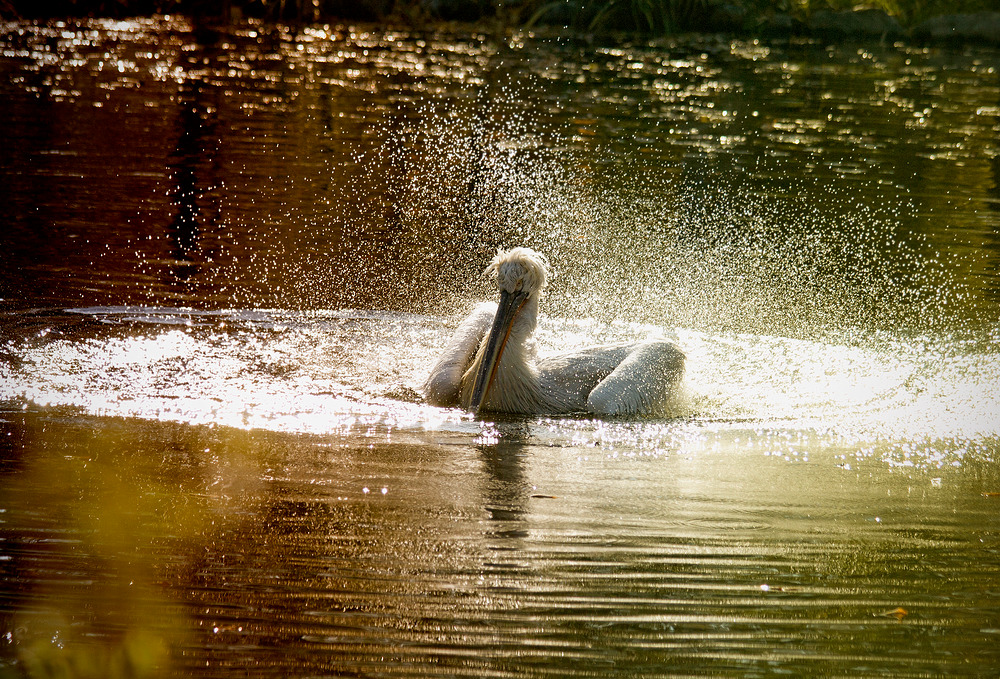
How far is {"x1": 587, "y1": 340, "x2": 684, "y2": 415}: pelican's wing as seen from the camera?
16.5 ft

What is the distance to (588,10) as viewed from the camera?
72.8 ft

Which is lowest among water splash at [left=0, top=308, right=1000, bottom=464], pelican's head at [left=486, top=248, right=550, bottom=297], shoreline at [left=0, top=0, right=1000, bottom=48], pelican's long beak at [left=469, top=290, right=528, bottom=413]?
water splash at [left=0, top=308, right=1000, bottom=464]

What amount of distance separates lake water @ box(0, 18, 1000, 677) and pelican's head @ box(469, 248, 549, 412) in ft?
0.79

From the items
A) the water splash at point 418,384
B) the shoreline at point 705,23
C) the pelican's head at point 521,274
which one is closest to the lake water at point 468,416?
the water splash at point 418,384

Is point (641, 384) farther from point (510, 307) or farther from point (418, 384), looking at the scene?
point (418, 384)

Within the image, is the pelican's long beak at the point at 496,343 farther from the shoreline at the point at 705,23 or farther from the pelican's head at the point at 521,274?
the shoreline at the point at 705,23

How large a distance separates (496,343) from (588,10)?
60.3 ft

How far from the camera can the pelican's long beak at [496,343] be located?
196 inches

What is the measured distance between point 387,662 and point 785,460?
88.8 inches

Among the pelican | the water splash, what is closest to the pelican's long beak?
the pelican

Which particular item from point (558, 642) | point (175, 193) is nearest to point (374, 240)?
point (175, 193)

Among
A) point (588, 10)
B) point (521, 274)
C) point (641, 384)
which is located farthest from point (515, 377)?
point (588, 10)

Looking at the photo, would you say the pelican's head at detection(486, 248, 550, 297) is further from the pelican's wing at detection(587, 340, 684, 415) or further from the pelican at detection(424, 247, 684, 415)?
the pelican's wing at detection(587, 340, 684, 415)

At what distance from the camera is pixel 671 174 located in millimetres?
11031
